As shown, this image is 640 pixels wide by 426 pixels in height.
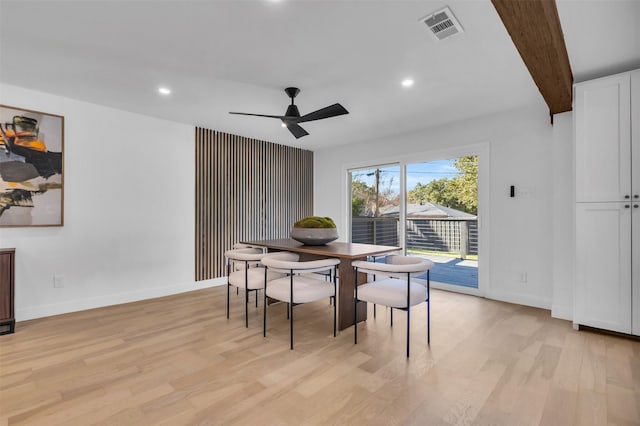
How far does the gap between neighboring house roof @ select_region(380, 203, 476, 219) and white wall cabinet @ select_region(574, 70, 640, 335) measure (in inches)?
56.6

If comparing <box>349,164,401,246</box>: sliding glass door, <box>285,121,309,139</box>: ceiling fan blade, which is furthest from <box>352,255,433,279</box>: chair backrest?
<box>349,164,401,246</box>: sliding glass door

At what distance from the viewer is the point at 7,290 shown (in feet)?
9.25

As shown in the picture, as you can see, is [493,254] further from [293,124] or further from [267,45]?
[267,45]

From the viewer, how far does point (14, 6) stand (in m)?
1.92

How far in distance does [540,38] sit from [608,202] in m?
1.83

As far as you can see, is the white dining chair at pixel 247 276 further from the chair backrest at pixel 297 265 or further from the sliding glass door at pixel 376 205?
the sliding glass door at pixel 376 205

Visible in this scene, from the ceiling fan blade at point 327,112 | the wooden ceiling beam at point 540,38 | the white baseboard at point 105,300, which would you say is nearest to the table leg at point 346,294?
the ceiling fan blade at point 327,112

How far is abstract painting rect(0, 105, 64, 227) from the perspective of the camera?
10.1ft

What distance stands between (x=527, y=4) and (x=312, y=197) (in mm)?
4905

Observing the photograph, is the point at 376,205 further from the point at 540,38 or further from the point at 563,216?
the point at 540,38

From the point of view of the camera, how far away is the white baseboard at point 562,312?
3.13 meters

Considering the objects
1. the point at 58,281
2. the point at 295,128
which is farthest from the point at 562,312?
the point at 58,281

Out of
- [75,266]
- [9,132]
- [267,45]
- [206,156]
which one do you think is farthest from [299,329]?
[9,132]

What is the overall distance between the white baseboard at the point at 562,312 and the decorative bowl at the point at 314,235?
96.8 inches
